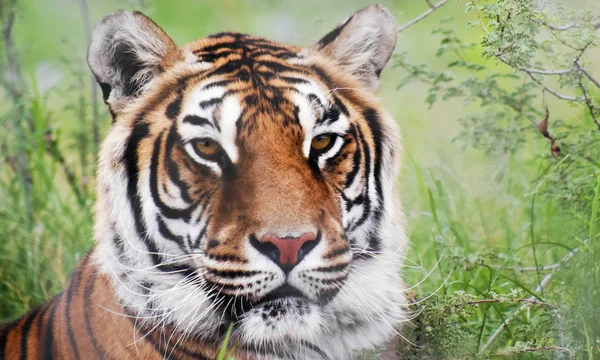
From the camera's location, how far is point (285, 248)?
1.98 metres

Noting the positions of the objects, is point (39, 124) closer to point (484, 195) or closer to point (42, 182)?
point (42, 182)

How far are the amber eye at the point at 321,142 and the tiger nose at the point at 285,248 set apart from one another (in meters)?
0.30

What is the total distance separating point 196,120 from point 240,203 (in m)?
0.29

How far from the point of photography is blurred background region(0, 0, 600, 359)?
→ 2.45 meters

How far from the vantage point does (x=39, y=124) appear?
3.97 m

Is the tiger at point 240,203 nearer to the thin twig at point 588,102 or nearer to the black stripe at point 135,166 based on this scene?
the black stripe at point 135,166

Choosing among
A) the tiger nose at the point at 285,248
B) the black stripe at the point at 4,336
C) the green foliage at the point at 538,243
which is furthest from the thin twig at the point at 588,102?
the black stripe at the point at 4,336

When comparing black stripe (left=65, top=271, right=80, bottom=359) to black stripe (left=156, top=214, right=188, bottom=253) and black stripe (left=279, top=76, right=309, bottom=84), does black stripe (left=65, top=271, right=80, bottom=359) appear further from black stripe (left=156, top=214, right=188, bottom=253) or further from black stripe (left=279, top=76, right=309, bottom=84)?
black stripe (left=279, top=76, right=309, bottom=84)

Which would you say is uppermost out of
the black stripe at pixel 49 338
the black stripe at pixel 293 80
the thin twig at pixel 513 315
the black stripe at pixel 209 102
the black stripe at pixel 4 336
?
the black stripe at pixel 293 80

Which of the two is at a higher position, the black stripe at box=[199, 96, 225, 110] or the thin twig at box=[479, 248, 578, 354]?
the black stripe at box=[199, 96, 225, 110]

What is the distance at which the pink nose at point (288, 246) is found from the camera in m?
1.98

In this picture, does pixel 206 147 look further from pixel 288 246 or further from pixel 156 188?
pixel 288 246

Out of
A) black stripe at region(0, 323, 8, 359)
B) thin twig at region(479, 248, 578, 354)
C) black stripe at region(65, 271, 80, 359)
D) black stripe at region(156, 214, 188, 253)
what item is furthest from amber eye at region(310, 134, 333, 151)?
black stripe at region(0, 323, 8, 359)

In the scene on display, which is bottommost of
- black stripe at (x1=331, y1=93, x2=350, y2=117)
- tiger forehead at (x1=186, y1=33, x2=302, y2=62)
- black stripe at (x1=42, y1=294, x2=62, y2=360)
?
black stripe at (x1=42, y1=294, x2=62, y2=360)
